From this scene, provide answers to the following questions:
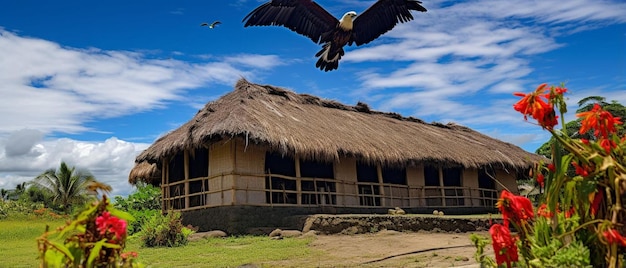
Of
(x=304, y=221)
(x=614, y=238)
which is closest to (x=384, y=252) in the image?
(x=304, y=221)

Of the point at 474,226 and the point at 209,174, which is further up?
the point at 209,174

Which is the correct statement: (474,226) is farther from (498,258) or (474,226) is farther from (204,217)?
(498,258)

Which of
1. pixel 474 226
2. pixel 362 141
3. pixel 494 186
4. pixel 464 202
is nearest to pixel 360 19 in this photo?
pixel 362 141

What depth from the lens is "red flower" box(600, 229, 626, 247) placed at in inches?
66.2

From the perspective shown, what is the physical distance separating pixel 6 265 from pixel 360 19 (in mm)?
6748

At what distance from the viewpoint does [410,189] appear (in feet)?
52.2

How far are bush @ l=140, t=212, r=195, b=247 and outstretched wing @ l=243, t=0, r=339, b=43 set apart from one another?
387 cm

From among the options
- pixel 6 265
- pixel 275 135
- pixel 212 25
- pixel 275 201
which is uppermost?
pixel 212 25

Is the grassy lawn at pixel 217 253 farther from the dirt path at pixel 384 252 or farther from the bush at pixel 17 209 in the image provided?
the bush at pixel 17 209

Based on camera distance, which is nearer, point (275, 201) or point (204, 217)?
point (204, 217)

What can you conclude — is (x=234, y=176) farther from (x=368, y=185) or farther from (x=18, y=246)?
(x=18, y=246)

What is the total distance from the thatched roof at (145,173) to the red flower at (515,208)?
14.8 metres

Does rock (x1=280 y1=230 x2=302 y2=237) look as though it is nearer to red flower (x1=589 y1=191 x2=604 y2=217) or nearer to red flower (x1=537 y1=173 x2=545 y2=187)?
red flower (x1=537 y1=173 x2=545 y2=187)

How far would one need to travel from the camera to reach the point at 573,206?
1.96 meters
